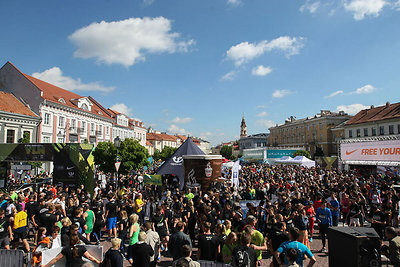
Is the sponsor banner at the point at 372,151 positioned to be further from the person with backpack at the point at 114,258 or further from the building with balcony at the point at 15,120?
the building with balcony at the point at 15,120

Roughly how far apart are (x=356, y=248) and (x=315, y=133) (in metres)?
78.9

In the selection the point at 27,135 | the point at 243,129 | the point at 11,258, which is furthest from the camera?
the point at 243,129

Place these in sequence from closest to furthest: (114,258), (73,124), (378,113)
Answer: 1. (114,258)
2. (73,124)
3. (378,113)

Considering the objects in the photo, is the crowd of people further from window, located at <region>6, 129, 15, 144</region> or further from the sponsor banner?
window, located at <region>6, 129, 15, 144</region>

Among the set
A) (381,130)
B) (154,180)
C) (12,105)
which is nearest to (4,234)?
(154,180)

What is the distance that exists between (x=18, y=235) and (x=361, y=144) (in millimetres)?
27888

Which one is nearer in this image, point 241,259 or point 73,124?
point 241,259

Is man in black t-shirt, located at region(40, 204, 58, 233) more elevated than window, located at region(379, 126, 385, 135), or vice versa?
window, located at region(379, 126, 385, 135)

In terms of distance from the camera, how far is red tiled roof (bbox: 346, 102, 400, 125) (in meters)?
46.1

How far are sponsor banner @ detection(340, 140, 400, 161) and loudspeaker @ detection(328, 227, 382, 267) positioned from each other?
21.2 metres

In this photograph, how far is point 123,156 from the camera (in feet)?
73.4

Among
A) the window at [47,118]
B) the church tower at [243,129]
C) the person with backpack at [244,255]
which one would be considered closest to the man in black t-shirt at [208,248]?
the person with backpack at [244,255]

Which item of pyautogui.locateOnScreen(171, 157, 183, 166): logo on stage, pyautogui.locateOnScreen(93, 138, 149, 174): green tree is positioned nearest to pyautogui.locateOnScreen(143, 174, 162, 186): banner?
pyautogui.locateOnScreen(171, 157, 183, 166): logo on stage

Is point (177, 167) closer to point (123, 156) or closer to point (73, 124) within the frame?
point (123, 156)
